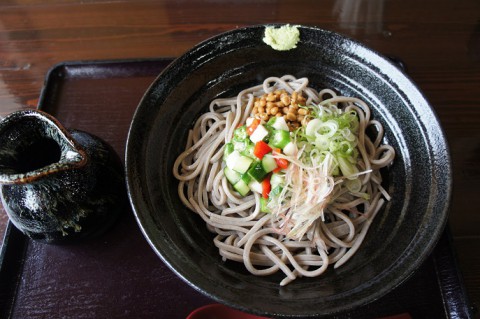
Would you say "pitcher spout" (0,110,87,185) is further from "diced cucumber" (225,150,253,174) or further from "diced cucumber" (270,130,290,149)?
"diced cucumber" (270,130,290,149)

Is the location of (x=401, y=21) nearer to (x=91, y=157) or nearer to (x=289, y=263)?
(x=289, y=263)

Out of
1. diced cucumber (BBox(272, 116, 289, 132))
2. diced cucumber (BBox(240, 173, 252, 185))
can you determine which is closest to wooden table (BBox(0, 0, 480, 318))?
diced cucumber (BBox(272, 116, 289, 132))

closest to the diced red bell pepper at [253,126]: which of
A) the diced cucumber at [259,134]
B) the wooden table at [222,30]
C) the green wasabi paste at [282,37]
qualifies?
the diced cucumber at [259,134]

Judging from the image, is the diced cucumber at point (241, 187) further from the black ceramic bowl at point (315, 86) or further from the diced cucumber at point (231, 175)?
the black ceramic bowl at point (315, 86)

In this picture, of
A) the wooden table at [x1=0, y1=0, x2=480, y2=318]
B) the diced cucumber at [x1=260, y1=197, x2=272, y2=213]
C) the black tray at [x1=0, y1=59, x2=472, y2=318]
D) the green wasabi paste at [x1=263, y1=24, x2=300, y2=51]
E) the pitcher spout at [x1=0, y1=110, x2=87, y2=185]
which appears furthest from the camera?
the wooden table at [x1=0, y1=0, x2=480, y2=318]

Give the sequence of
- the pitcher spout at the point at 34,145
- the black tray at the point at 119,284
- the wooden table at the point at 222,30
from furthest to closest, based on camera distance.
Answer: the wooden table at the point at 222,30 < the black tray at the point at 119,284 < the pitcher spout at the point at 34,145

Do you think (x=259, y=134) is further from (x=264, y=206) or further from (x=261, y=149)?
(x=264, y=206)

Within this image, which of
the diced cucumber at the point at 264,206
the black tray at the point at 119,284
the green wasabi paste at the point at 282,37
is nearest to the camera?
the black tray at the point at 119,284
